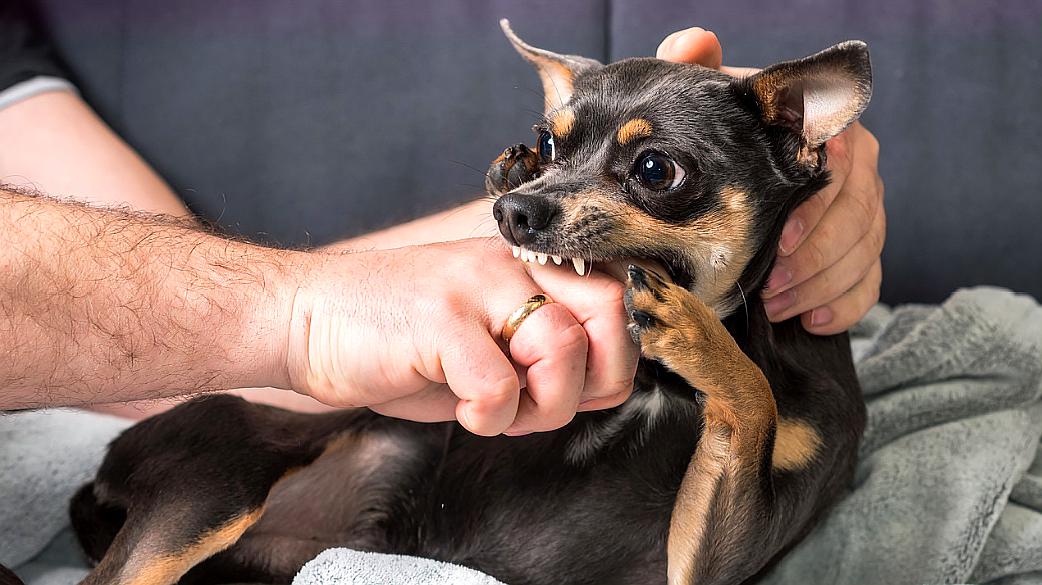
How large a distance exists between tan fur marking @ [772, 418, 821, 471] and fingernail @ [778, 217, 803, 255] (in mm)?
281

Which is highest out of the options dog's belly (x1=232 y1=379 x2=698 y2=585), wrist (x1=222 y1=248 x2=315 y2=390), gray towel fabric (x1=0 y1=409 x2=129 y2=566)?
wrist (x1=222 y1=248 x2=315 y2=390)

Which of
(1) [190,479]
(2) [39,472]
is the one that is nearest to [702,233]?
(1) [190,479]

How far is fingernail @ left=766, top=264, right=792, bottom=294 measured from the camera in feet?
5.56

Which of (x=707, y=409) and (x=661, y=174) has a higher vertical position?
(x=661, y=174)

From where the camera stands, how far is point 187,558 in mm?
1604

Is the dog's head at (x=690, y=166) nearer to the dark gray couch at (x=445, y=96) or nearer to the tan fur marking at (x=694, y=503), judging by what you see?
the tan fur marking at (x=694, y=503)

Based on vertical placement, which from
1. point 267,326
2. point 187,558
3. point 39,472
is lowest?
point 39,472

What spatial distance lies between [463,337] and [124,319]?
0.47 meters

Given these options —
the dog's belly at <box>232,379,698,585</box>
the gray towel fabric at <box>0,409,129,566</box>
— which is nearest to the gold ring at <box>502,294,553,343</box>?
the dog's belly at <box>232,379,698,585</box>

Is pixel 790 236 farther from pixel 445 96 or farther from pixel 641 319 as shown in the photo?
pixel 445 96

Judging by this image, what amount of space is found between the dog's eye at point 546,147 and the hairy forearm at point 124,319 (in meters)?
0.50

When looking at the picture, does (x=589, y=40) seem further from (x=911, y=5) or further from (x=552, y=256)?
(x=552, y=256)

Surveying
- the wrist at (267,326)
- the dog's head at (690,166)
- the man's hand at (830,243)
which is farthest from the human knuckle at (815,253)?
the wrist at (267,326)

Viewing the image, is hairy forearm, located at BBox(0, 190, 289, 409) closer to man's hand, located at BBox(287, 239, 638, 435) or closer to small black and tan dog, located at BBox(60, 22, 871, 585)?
man's hand, located at BBox(287, 239, 638, 435)
